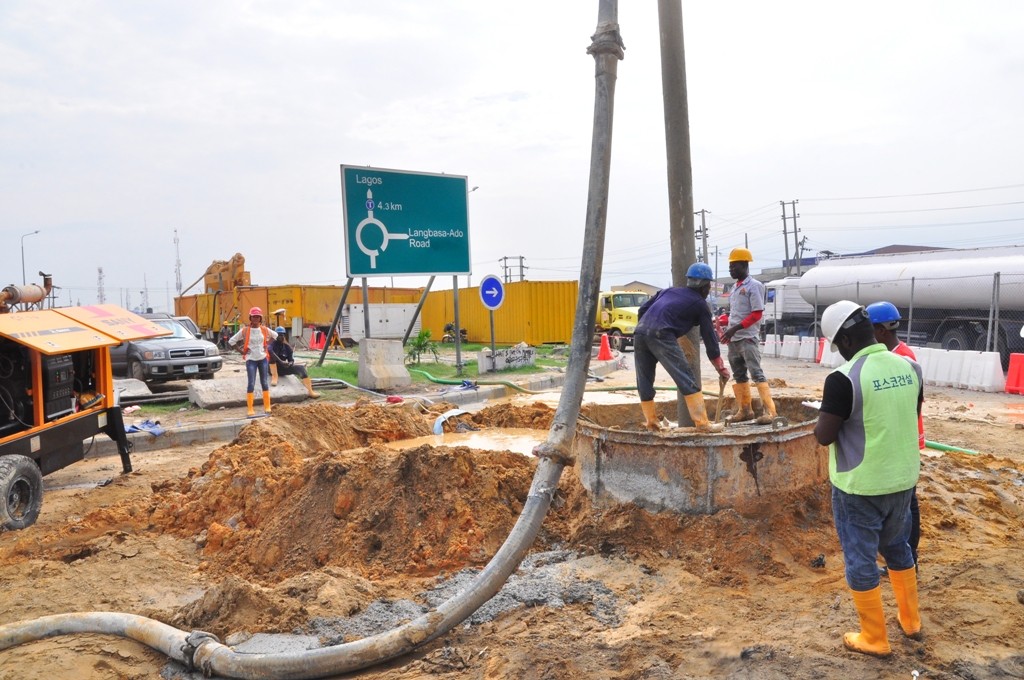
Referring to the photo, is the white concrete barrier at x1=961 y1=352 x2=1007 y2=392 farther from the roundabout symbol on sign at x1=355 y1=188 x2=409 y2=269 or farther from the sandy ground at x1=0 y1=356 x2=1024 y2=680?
the roundabout symbol on sign at x1=355 y1=188 x2=409 y2=269

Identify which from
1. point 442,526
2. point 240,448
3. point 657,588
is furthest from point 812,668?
point 240,448

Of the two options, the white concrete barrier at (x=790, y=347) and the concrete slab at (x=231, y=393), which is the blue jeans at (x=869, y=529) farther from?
the white concrete barrier at (x=790, y=347)

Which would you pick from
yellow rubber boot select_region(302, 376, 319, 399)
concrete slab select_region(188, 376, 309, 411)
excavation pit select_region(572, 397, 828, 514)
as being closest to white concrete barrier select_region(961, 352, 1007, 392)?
excavation pit select_region(572, 397, 828, 514)

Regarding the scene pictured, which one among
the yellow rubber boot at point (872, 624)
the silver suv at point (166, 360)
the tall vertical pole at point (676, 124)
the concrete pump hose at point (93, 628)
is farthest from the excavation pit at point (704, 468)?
the silver suv at point (166, 360)

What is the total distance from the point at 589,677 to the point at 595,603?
0.82m

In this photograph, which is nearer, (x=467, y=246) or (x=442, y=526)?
(x=442, y=526)

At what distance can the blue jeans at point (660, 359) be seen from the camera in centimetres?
603

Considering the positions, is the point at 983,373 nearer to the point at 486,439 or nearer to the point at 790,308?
the point at 486,439

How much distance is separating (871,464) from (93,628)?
4.29m

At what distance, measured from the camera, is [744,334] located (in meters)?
7.14

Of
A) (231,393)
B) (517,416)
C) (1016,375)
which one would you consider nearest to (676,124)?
(517,416)

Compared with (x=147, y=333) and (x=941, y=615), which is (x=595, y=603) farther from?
(x=147, y=333)

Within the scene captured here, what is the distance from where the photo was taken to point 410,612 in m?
4.42

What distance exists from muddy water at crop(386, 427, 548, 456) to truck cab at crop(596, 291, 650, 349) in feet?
56.7
